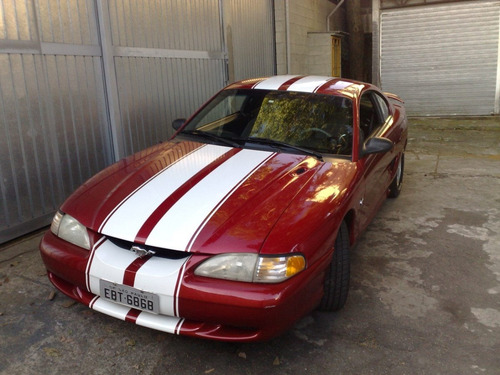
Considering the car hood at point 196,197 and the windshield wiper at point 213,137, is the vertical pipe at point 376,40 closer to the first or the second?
the windshield wiper at point 213,137

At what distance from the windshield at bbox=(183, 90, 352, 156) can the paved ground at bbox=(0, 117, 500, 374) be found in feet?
3.44

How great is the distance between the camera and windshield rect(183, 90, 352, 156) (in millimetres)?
3627

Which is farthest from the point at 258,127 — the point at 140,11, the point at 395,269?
the point at 140,11

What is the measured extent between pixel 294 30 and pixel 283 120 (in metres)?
7.41

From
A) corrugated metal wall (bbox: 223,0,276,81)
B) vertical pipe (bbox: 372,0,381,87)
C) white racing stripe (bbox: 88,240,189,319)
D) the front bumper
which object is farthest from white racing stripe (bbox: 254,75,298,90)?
vertical pipe (bbox: 372,0,381,87)

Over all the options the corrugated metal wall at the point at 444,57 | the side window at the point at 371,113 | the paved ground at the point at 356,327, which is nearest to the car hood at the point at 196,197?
the paved ground at the point at 356,327

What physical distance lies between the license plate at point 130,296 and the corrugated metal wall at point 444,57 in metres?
11.2

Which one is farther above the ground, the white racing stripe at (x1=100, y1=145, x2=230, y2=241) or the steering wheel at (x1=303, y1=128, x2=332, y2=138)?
the steering wheel at (x1=303, y1=128, x2=332, y2=138)

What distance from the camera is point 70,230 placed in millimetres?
2775

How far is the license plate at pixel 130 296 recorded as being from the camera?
7.89 feet

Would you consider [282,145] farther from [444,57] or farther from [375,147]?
[444,57]

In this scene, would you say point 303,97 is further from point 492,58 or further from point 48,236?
point 492,58

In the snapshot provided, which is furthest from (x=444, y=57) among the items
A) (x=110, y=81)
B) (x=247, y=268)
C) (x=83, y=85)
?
(x=247, y=268)

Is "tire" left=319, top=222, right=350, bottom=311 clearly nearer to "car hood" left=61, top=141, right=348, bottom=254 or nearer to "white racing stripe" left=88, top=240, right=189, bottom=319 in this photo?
"car hood" left=61, top=141, right=348, bottom=254
